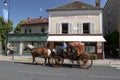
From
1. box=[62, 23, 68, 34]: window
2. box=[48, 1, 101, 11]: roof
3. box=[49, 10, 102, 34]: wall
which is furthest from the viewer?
box=[62, 23, 68, 34]: window

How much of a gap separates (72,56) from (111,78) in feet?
18.6

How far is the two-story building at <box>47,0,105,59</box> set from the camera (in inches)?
1129

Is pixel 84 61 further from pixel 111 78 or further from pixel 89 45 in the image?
pixel 89 45

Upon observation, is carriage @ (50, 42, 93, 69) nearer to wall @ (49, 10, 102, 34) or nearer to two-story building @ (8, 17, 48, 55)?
wall @ (49, 10, 102, 34)

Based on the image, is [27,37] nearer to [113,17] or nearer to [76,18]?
[76,18]

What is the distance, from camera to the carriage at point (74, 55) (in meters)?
17.2

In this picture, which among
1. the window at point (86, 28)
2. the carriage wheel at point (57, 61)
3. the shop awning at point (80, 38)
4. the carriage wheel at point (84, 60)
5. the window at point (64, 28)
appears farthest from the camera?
the window at point (64, 28)

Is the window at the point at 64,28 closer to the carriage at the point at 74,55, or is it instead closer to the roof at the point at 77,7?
the roof at the point at 77,7

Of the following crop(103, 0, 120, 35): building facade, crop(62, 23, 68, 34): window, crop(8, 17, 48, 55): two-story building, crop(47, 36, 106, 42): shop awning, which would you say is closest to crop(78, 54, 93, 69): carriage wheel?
crop(47, 36, 106, 42): shop awning

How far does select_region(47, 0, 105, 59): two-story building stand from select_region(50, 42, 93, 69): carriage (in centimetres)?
1042

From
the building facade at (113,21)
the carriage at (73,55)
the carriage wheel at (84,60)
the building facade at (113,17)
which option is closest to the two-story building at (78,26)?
the building facade at (113,21)

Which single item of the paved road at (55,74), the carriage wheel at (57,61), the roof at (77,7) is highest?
the roof at (77,7)

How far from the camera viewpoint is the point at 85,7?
1161 inches

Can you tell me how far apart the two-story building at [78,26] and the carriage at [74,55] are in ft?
34.2
